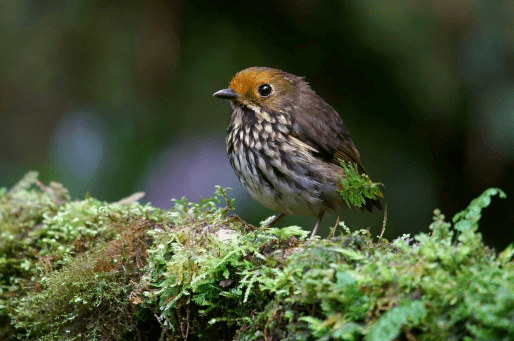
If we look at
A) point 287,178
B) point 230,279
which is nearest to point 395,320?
point 230,279

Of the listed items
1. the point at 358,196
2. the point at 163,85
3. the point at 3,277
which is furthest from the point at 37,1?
the point at 358,196

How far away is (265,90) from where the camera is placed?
8.95 ft

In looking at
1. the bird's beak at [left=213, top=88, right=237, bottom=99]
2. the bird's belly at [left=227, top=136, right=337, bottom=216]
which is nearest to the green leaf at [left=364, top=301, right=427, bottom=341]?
the bird's belly at [left=227, top=136, right=337, bottom=216]

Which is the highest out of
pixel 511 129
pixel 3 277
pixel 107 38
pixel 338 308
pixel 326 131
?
pixel 107 38

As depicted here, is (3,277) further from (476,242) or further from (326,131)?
(476,242)

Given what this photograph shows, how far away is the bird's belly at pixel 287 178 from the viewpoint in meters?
2.40

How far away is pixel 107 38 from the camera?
4.19 meters

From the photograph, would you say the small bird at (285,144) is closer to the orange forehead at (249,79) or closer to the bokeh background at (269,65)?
the orange forehead at (249,79)

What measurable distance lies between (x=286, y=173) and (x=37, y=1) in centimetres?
302

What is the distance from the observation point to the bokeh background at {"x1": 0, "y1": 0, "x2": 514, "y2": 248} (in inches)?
140

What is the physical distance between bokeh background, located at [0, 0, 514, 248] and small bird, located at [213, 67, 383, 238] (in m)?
1.13

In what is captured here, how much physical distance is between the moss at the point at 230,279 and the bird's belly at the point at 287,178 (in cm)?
27

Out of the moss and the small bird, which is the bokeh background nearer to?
the small bird

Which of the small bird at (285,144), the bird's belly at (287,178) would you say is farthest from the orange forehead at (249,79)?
the bird's belly at (287,178)
